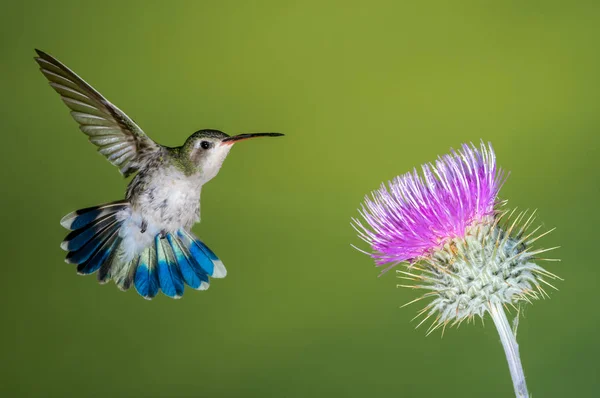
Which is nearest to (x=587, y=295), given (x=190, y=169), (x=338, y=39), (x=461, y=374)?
(x=461, y=374)

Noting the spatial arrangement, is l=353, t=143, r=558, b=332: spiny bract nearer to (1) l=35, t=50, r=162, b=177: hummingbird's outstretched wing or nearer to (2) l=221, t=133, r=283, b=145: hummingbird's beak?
(2) l=221, t=133, r=283, b=145: hummingbird's beak

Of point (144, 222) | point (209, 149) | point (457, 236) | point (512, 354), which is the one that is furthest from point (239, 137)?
point (512, 354)

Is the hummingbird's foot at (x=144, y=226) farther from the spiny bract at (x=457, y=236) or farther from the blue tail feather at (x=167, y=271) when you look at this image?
the spiny bract at (x=457, y=236)

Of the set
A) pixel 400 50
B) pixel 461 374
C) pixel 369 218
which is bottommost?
pixel 461 374

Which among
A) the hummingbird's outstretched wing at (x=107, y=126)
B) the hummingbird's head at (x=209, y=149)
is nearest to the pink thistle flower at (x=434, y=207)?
the hummingbird's head at (x=209, y=149)

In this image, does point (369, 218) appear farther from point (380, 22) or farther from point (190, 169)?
point (380, 22)

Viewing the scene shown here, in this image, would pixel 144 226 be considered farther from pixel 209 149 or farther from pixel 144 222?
pixel 209 149
